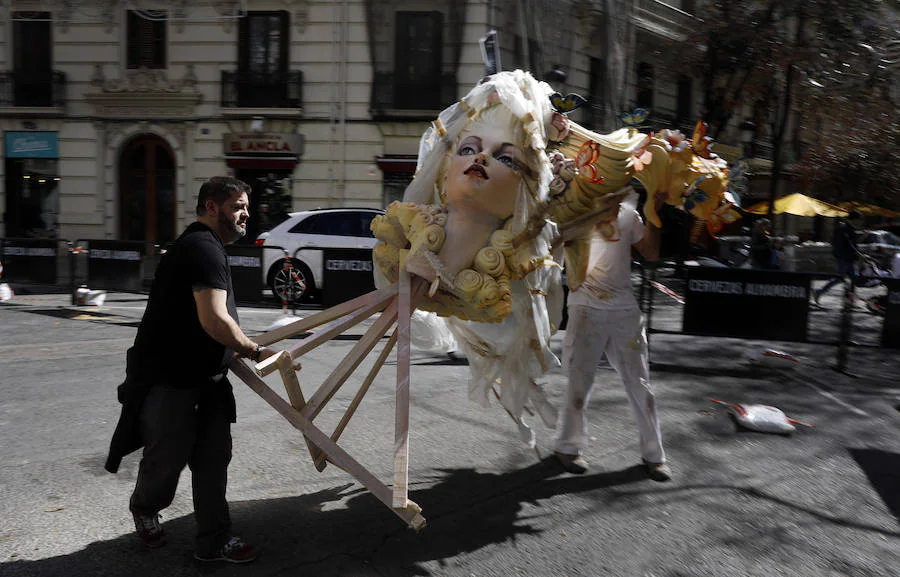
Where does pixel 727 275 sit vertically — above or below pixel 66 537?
above

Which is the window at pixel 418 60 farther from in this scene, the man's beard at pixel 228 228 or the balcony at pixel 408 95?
the man's beard at pixel 228 228

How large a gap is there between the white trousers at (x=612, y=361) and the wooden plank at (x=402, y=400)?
1437 millimetres

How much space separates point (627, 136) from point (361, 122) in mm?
15137

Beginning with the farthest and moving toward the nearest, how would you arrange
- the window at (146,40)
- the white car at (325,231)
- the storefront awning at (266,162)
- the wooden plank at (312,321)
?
the window at (146,40), the storefront awning at (266,162), the white car at (325,231), the wooden plank at (312,321)

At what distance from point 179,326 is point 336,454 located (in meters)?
0.89

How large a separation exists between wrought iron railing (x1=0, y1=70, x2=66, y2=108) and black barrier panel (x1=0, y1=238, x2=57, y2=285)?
9.75 metres

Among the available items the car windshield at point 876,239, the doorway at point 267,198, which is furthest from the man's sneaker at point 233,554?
the car windshield at point 876,239

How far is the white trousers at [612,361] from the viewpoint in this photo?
453 centimetres

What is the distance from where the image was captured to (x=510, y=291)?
377 cm

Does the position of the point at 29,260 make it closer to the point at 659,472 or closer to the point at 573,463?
the point at 573,463

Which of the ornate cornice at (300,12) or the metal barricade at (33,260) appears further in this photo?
the ornate cornice at (300,12)

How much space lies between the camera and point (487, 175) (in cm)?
368

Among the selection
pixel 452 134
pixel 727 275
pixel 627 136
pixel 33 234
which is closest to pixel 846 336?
pixel 727 275

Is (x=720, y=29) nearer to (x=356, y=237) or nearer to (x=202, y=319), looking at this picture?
(x=356, y=237)
